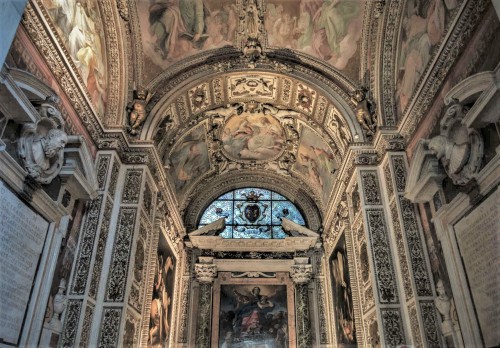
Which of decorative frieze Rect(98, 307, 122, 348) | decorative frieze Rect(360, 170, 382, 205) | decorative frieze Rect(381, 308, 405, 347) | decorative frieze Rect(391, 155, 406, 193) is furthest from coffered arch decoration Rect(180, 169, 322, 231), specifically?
decorative frieze Rect(98, 307, 122, 348)

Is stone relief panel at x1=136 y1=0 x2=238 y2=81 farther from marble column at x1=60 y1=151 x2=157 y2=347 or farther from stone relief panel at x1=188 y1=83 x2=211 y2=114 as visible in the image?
marble column at x1=60 y1=151 x2=157 y2=347

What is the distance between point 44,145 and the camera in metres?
6.75

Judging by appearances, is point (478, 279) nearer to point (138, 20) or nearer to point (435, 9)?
point (435, 9)

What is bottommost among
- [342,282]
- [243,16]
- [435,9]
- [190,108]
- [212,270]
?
[342,282]

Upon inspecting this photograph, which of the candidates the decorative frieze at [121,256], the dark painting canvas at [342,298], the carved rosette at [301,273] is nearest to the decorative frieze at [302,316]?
the carved rosette at [301,273]

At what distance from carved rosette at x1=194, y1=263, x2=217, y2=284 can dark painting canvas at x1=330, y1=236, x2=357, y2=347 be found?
4.11m

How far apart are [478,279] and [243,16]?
318 inches

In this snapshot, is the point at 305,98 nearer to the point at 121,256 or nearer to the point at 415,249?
the point at 415,249

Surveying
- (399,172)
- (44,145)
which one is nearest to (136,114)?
(44,145)

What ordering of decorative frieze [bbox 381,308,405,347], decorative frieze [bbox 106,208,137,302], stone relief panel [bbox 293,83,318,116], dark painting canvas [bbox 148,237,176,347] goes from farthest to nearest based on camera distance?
stone relief panel [bbox 293,83,318,116] < dark painting canvas [bbox 148,237,176,347] < decorative frieze [bbox 106,208,137,302] < decorative frieze [bbox 381,308,405,347]

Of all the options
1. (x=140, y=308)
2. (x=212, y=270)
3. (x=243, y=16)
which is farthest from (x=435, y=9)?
(x=212, y=270)

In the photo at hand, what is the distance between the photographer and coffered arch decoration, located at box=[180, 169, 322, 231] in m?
16.1

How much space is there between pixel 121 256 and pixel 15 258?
2.84 m

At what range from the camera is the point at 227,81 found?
12156 mm
